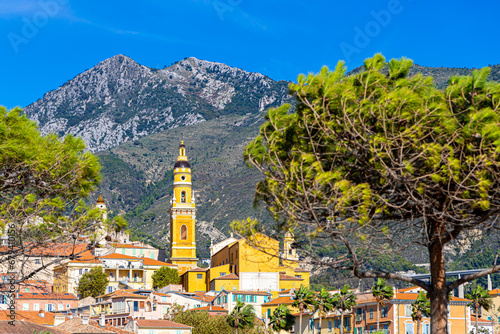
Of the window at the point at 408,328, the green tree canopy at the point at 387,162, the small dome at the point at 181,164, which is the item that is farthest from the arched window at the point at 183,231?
the green tree canopy at the point at 387,162

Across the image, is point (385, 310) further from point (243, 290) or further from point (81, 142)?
point (81, 142)

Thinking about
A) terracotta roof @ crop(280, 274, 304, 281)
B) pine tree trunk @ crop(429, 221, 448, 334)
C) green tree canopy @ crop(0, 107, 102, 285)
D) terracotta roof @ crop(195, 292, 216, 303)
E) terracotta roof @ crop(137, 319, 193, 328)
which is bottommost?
terracotta roof @ crop(137, 319, 193, 328)

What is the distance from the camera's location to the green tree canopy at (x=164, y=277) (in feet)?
344

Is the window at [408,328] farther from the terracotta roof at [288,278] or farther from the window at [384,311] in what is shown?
the terracotta roof at [288,278]

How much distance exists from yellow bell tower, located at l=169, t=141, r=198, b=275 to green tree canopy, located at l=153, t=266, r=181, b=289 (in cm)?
1014

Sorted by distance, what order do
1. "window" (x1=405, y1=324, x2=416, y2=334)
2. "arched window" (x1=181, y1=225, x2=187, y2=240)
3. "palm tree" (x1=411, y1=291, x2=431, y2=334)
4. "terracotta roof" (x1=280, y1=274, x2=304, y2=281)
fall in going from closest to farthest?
"palm tree" (x1=411, y1=291, x2=431, y2=334) → "window" (x1=405, y1=324, x2=416, y2=334) → "terracotta roof" (x1=280, y1=274, x2=304, y2=281) → "arched window" (x1=181, y1=225, x2=187, y2=240)

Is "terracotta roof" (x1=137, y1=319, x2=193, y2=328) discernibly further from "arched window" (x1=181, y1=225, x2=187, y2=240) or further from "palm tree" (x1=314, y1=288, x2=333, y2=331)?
"arched window" (x1=181, y1=225, x2=187, y2=240)

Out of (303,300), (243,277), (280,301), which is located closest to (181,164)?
(243,277)

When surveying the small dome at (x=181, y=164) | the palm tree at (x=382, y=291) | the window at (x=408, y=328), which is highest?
the small dome at (x=181, y=164)

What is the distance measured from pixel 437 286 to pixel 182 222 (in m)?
105

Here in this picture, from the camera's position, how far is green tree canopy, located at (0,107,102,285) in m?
21.4

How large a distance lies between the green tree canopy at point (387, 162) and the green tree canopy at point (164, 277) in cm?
8761

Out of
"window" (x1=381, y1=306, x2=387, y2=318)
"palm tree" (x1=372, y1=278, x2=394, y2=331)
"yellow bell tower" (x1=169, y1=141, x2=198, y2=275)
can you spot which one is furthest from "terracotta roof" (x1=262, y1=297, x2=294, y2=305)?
"yellow bell tower" (x1=169, y1=141, x2=198, y2=275)

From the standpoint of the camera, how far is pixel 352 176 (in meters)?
18.8
